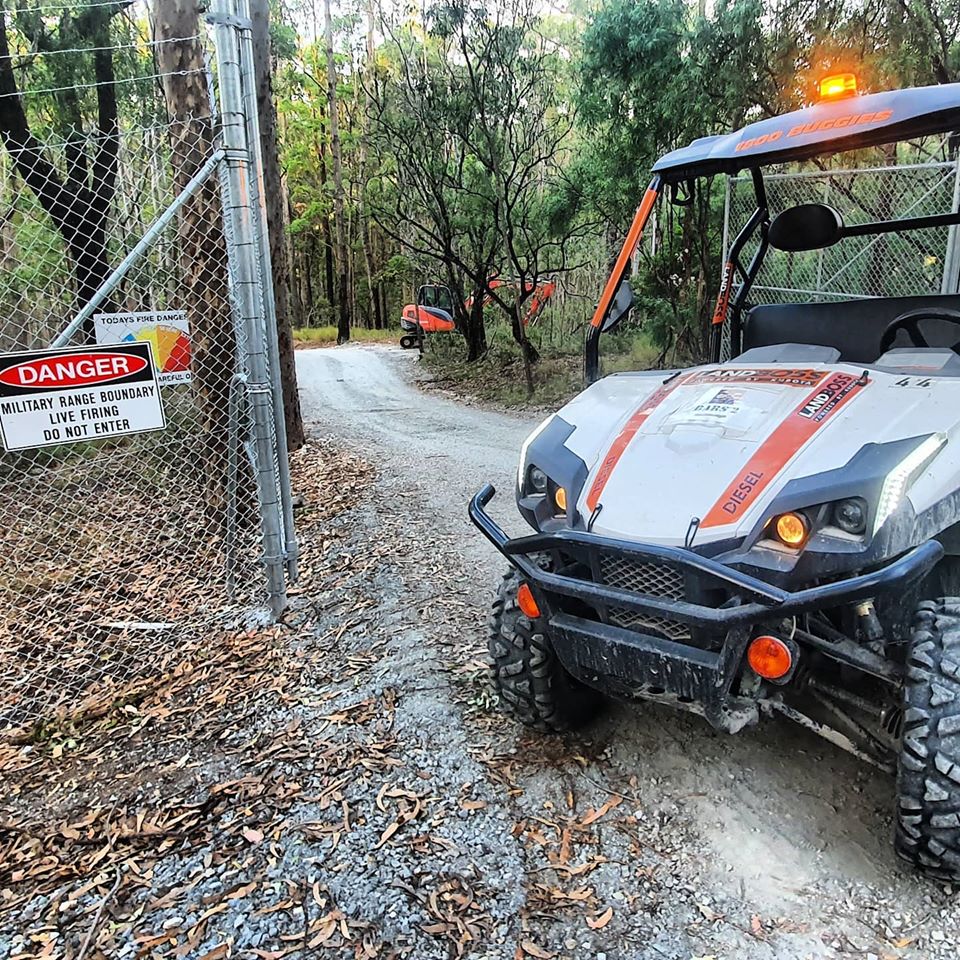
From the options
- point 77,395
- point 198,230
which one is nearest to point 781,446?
point 77,395

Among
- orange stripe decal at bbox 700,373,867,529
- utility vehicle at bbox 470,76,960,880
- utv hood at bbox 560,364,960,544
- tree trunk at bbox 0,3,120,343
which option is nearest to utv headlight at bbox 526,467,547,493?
utility vehicle at bbox 470,76,960,880

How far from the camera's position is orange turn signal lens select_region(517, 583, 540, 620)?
2455 mm

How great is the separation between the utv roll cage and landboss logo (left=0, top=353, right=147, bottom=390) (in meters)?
1.93

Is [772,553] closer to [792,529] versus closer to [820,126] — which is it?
[792,529]

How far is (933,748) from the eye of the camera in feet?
6.44

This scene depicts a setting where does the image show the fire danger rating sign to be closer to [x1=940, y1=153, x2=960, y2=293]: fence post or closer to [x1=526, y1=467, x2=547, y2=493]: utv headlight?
[x1=526, y1=467, x2=547, y2=493]: utv headlight

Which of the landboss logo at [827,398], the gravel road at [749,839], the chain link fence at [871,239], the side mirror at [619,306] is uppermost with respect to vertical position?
the chain link fence at [871,239]

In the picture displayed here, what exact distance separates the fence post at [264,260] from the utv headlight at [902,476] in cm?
247

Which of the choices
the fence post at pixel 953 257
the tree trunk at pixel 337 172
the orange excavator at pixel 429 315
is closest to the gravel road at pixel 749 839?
the fence post at pixel 953 257

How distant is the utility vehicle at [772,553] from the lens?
196 centimetres

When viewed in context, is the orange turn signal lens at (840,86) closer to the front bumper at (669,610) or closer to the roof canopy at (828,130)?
the roof canopy at (828,130)

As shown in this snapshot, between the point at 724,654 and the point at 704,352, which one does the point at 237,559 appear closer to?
the point at 724,654

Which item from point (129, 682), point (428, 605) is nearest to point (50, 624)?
point (129, 682)

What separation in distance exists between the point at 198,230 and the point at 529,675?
3246mm
